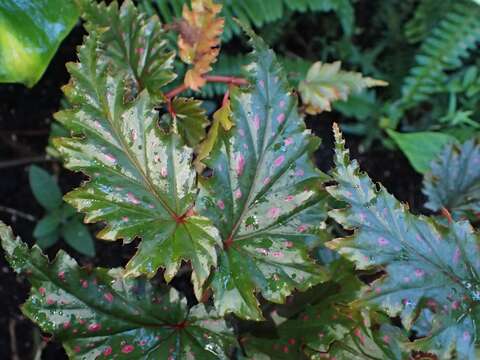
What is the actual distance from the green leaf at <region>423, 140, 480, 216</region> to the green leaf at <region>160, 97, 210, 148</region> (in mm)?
577

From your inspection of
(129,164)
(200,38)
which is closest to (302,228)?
(129,164)

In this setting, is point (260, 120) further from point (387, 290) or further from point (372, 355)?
point (372, 355)

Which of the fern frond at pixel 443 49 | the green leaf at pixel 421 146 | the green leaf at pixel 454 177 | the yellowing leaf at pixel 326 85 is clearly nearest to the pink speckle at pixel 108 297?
the yellowing leaf at pixel 326 85

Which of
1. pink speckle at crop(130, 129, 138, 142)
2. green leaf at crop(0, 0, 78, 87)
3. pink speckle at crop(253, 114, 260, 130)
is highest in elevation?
green leaf at crop(0, 0, 78, 87)

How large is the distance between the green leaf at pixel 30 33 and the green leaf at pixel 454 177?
35.3 inches

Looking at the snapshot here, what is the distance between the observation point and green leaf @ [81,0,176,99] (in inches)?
46.0

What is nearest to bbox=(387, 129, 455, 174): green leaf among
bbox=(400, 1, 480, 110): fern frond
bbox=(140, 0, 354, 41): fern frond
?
bbox=(400, 1, 480, 110): fern frond

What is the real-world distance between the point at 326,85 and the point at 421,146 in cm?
46

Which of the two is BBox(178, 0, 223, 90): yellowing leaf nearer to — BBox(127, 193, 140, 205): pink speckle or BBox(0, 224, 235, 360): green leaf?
BBox(127, 193, 140, 205): pink speckle

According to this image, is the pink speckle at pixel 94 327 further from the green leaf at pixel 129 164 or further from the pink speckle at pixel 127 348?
the green leaf at pixel 129 164

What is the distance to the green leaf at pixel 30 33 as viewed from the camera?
3.64 feet

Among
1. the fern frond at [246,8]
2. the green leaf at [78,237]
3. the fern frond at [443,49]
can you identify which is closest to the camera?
the green leaf at [78,237]

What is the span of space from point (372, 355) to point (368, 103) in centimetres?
108

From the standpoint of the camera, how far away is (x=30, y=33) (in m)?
1.14
